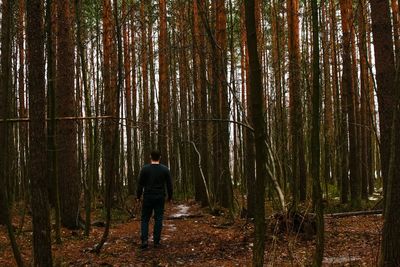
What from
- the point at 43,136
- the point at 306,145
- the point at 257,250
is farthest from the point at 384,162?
the point at 306,145

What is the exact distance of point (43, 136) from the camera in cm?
466

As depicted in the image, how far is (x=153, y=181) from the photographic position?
7.67 metres

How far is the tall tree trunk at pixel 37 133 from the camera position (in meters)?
4.61

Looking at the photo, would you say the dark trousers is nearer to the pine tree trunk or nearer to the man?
the man

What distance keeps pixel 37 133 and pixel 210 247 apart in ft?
13.3

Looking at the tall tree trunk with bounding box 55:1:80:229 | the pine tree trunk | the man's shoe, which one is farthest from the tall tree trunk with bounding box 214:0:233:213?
the pine tree trunk

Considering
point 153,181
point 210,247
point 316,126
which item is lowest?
point 210,247

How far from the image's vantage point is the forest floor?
6.43 metres

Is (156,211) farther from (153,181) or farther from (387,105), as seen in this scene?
(387,105)

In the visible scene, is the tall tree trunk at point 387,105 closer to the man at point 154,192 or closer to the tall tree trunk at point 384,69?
the tall tree trunk at point 384,69

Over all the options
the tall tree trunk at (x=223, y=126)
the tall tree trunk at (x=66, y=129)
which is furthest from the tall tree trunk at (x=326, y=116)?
the tall tree trunk at (x=66, y=129)

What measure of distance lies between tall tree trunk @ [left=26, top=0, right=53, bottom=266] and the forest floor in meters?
1.70

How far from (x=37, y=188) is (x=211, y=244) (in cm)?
400

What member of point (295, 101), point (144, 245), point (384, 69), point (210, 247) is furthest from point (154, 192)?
point (295, 101)
